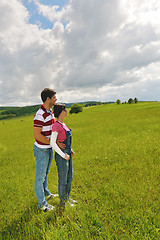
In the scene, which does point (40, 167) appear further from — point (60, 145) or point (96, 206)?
point (96, 206)

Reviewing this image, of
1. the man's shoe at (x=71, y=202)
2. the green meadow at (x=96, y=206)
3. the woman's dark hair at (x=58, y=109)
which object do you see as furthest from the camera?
the man's shoe at (x=71, y=202)

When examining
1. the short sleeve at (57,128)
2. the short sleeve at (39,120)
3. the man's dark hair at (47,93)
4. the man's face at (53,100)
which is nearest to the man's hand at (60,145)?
the short sleeve at (57,128)

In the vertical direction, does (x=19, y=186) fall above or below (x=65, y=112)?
below

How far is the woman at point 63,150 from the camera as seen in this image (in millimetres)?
3307

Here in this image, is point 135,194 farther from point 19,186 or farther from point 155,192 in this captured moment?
point 19,186

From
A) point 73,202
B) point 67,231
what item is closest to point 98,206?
point 73,202

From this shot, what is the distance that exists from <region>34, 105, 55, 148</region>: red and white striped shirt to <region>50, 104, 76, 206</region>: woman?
0.26 meters

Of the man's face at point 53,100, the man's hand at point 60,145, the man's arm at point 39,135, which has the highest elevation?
the man's face at point 53,100

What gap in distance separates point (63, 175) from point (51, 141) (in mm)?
1040

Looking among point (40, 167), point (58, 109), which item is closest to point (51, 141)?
point (58, 109)

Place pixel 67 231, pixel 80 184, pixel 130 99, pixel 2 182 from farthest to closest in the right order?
pixel 130 99 < pixel 2 182 < pixel 80 184 < pixel 67 231

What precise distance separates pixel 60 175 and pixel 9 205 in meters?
2.12

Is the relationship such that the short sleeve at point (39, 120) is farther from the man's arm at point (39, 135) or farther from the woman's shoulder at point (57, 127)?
the woman's shoulder at point (57, 127)

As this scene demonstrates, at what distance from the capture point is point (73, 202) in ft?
12.8
